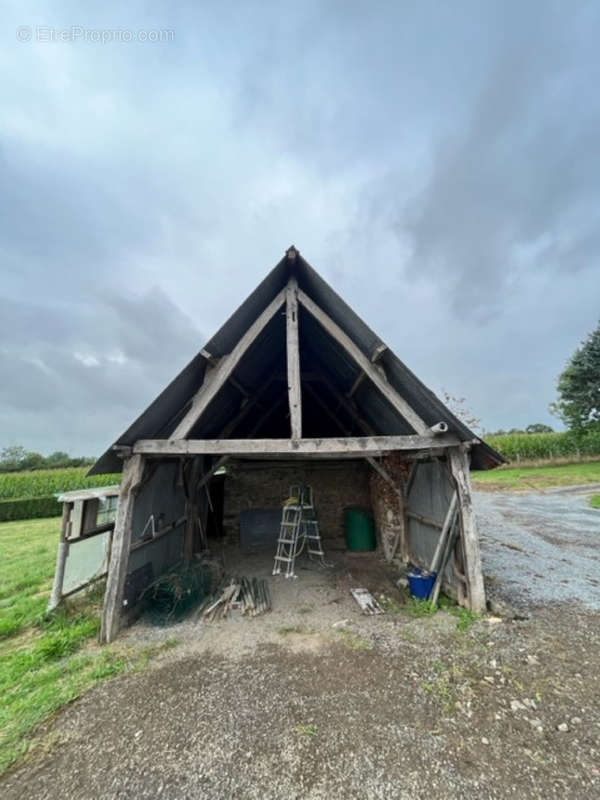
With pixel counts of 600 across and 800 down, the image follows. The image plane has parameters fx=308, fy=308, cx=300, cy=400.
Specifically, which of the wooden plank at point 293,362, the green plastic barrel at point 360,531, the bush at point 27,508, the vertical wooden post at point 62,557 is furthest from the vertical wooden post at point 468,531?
the bush at point 27,508

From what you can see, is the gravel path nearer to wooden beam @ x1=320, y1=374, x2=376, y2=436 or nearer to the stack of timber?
wooden beam @ x1=320, y1=374, x2=376, y2=436

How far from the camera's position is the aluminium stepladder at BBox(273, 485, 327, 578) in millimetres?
6578

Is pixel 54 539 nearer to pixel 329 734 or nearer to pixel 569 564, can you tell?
pixel 329 734

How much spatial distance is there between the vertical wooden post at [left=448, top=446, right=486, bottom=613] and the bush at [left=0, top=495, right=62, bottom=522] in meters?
21.1

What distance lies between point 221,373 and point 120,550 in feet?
9.05

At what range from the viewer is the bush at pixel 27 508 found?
54.4 feet

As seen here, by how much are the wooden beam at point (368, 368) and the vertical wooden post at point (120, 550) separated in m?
3.39

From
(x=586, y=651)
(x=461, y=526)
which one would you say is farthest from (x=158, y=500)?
(x=586, y=651)

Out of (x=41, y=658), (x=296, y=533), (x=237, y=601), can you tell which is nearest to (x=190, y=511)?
(x=296, y=533)

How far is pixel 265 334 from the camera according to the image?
5832mm

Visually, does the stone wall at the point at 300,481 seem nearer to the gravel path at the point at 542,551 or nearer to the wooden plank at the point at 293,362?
the gravel path at the point at 542,551

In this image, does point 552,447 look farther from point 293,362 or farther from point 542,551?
point 293,362

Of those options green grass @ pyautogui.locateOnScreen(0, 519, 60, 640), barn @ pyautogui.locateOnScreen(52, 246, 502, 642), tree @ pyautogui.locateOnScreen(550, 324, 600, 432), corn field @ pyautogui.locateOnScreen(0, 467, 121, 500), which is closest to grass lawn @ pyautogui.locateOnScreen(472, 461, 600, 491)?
tree @ pyautogui.locateOnScreen(550, 324, 600, 432)

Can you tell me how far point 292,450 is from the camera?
14.2 feet
